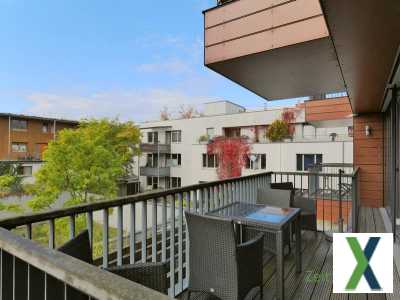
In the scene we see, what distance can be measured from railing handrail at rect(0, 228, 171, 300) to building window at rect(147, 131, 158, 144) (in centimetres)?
2499

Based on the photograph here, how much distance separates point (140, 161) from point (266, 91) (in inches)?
924

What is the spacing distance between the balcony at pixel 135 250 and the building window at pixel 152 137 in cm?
2165

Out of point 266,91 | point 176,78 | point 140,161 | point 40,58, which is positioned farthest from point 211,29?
point 176,78

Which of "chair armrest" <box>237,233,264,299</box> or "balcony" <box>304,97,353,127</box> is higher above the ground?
"balcony" <box>304,97,353,127</box>

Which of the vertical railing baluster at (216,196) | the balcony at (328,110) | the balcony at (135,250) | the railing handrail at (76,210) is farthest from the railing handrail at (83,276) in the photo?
the balcony at (328,110)

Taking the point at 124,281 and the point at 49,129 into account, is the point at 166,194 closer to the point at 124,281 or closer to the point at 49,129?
the point at 124,281

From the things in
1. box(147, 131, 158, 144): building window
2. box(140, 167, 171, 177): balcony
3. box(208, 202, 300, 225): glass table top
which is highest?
box(147, 131, 158, 144): building window

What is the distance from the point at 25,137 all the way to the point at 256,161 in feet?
67.5

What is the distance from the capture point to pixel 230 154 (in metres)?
20.0

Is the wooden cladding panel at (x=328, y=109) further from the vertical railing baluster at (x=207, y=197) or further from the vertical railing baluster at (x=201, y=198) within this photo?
the vertical railing baluster at (x=201, y=198)

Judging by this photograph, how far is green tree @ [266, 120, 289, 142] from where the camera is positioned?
1859 centimetres

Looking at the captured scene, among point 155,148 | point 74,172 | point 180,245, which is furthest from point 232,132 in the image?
point 180,245

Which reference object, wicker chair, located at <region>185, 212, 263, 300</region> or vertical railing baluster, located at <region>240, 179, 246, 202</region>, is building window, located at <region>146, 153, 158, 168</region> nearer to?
vertical railing baluster, located at <region>240, 179, 246, 202</region>

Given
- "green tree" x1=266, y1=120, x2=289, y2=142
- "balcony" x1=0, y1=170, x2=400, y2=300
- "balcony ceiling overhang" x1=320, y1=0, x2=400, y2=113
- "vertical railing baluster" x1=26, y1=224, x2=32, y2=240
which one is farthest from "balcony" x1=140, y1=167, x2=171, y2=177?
"vertical railing baluster" x1=26, y1=224, x2=32, y2=240
